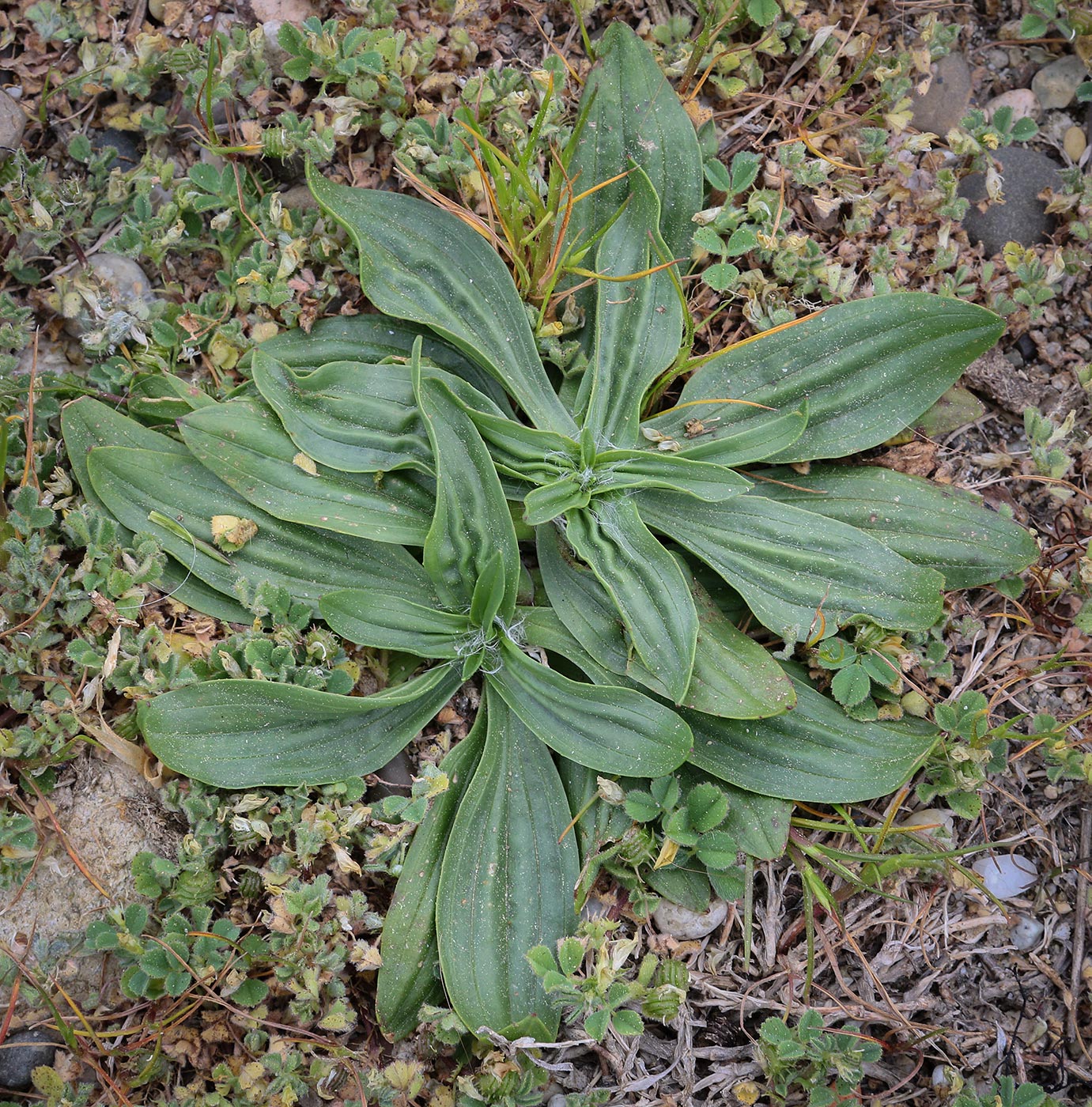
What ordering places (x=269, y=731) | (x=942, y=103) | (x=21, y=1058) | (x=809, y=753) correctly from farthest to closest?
(x=942, y=103), (x=809, y=753), (x=269, y=731), (x=21, y=1058)

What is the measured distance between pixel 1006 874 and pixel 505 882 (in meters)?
1.91

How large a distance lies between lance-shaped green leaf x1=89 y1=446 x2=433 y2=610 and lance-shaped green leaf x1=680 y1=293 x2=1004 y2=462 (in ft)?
4.49

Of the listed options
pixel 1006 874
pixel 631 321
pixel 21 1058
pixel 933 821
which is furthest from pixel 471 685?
pixel 1006 874

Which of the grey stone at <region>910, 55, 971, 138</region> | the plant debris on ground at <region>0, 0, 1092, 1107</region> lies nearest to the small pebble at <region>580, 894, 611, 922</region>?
the plant debris on ground at <region>0, 0, 1092, 1107</region>

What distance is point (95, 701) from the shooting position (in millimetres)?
3283

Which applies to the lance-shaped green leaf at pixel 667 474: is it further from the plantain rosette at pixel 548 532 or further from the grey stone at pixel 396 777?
the grey stone at pixel 396 777

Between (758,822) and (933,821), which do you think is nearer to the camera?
(758,822)

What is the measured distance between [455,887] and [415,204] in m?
2.54

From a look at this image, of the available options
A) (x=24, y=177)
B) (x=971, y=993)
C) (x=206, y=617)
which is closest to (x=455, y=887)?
(x=206, y=617)

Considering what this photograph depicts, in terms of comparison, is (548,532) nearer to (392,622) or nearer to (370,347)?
(392,622)

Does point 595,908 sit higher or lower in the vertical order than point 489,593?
lower

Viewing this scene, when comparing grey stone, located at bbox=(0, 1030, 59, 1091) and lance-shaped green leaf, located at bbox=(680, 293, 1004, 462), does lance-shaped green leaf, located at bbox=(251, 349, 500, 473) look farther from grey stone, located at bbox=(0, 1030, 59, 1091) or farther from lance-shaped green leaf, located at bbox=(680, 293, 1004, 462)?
grey stone, located at bbox=(0, 1030, 59, 1091)

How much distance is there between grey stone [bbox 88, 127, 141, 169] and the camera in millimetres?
4066

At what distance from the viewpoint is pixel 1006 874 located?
3492 millimetres
